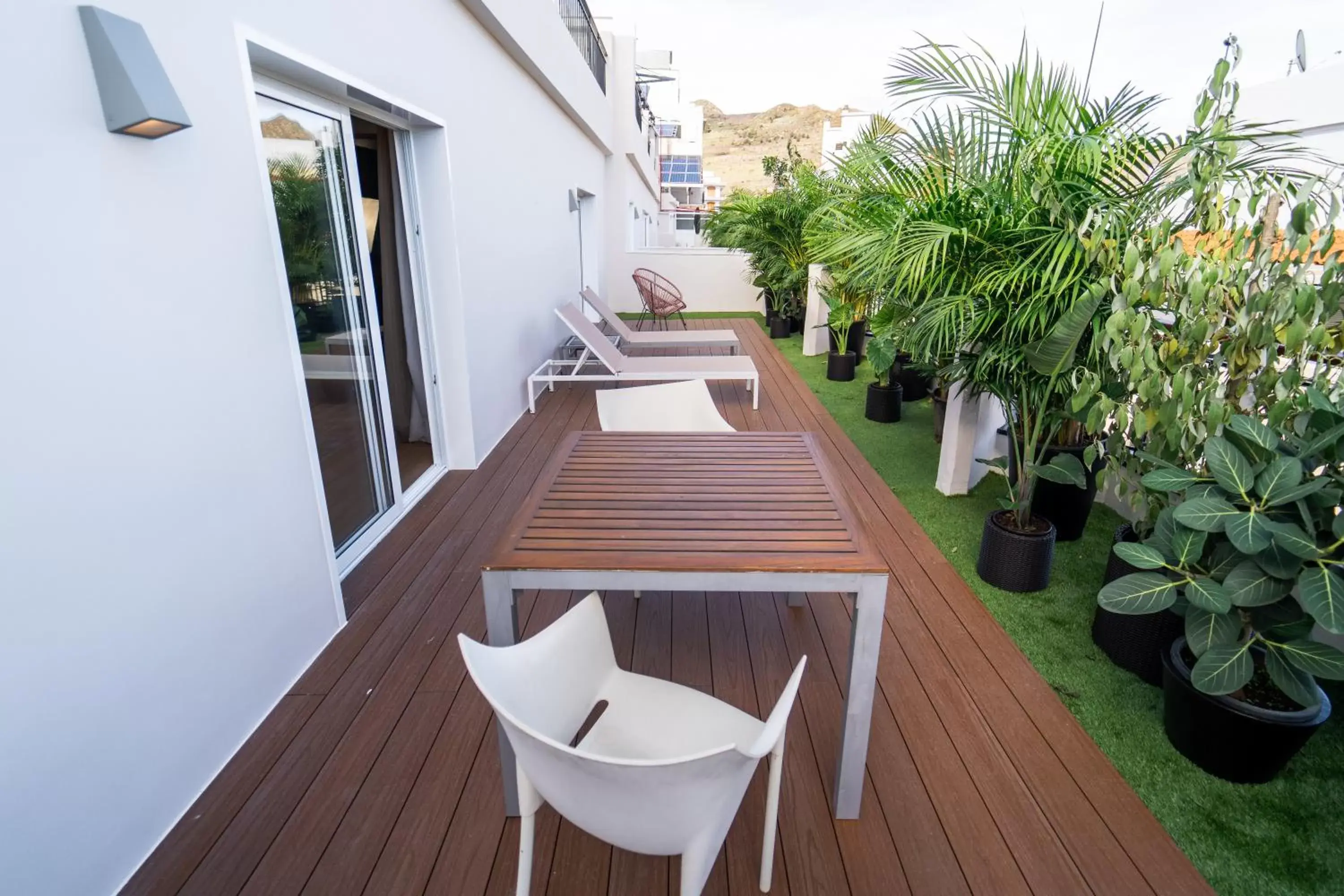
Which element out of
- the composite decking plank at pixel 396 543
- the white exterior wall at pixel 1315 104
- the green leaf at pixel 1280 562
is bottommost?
the composite decking plank at pixel 396 543

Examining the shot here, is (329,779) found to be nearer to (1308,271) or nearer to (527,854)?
(527,854)

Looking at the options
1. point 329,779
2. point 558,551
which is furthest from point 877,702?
point 329,779

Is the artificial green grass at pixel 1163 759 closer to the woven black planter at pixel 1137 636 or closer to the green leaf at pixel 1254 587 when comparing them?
the woven black planter at pixel 1137 636

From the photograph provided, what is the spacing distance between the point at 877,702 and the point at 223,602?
85.4 inches

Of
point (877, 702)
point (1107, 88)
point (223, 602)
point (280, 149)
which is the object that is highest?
point (1107, 88)

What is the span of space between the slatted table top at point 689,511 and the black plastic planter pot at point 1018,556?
1.20 m

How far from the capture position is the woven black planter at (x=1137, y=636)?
94.1 inches

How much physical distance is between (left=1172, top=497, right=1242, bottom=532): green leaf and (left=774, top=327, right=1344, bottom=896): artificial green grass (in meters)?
0.81

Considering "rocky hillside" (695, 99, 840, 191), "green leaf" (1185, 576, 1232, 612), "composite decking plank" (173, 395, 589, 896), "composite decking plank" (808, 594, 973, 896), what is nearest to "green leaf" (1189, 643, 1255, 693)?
"green leaf" (1185, 576, 1232, 612)

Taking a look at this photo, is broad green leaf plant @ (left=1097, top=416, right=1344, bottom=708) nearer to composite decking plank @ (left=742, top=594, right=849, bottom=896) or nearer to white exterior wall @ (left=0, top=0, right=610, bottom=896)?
composite decking plank @ (left=742, top=594, right=849, bottom=896)

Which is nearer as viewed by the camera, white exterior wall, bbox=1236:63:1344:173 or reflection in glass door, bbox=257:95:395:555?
reflection in glass door, bbox=257:95:395:555

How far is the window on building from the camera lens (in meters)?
37.8

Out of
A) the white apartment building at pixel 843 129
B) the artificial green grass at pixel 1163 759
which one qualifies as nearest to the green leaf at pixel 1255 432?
the artificial green grass at pixel 1163 759

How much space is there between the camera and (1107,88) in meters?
A: 2.66
